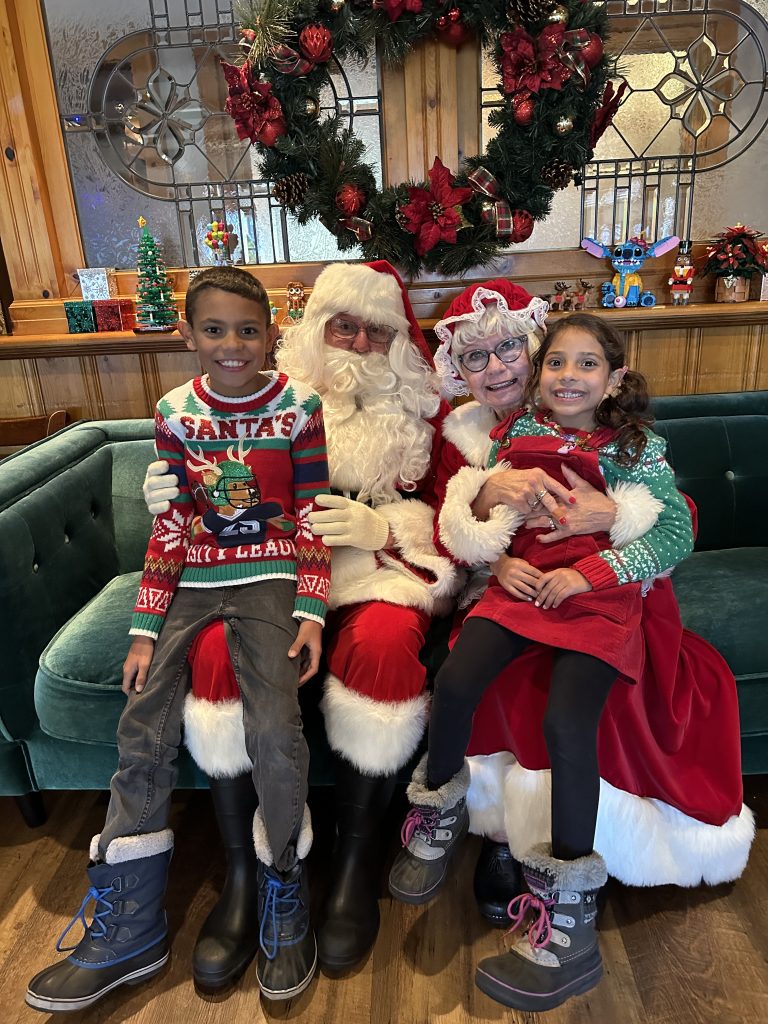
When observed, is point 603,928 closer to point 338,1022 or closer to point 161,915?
point 338,1022

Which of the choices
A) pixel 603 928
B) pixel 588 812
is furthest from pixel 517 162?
pixel 603 928

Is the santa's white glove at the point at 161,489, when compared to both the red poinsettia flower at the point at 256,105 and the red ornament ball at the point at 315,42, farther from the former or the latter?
the red ornament ball at the point at 315,42

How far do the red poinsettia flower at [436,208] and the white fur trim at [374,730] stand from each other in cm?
142

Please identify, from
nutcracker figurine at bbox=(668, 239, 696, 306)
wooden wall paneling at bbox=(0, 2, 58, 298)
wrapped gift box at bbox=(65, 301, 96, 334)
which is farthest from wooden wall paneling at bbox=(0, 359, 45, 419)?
nutcracker figurine at bbox=(668, 239, 696, 306)

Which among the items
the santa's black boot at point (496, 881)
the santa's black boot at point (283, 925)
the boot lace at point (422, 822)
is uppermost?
the boot lace at point (422, 822)

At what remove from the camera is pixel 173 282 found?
2816 millimetres

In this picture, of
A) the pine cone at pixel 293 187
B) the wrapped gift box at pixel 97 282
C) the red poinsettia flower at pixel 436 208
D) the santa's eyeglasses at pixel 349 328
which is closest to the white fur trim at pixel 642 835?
the santa's eyeglasses at pixel 349 328

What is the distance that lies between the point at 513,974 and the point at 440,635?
69 centimetres

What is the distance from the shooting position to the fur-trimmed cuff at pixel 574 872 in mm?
1306

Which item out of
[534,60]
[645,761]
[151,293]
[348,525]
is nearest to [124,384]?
[151,293]

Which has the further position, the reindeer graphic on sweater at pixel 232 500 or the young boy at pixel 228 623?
the reindeer graphic on sweater at pixel 232 500

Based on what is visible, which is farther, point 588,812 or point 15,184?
point 15,184

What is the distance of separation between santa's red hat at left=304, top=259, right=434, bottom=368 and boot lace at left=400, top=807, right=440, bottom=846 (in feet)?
3.75

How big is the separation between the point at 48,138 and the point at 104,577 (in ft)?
5.70
